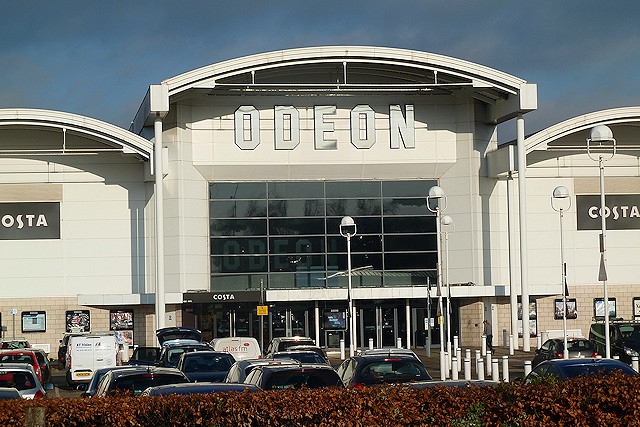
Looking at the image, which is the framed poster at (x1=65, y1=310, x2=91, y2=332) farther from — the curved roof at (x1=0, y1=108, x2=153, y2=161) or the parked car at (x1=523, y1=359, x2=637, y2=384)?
the parked car at (x1=523, y1=359, x2=637, y2=384)

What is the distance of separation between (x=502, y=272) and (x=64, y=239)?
21.1 meters

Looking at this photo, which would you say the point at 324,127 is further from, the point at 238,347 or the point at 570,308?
the point at 238,347

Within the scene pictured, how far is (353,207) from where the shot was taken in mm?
50844

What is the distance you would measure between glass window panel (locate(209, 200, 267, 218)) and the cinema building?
2.7 inches

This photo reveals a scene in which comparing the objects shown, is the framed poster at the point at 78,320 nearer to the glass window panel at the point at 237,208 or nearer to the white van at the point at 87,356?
the glass window panel at the point at 237,208

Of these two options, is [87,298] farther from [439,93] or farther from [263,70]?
[439,93]

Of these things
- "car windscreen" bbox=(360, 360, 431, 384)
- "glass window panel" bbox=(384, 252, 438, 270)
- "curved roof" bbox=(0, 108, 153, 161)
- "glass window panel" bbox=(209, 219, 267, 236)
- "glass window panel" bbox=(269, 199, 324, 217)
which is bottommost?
"car windscreen" bbox=(360, 360, 431, 384)

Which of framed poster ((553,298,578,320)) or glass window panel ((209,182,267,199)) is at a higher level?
glass window panel ((209,182,267,199))

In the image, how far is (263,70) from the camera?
47781 millimetres

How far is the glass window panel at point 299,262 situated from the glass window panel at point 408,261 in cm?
334

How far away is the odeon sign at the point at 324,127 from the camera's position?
49719mm

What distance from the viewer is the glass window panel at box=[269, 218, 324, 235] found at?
166ft

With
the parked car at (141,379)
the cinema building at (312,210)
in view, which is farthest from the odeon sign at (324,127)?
the parked car at (141,379)

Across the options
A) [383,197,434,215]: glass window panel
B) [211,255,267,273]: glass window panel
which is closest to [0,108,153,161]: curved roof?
[211,255,267,273]: glass window panel
